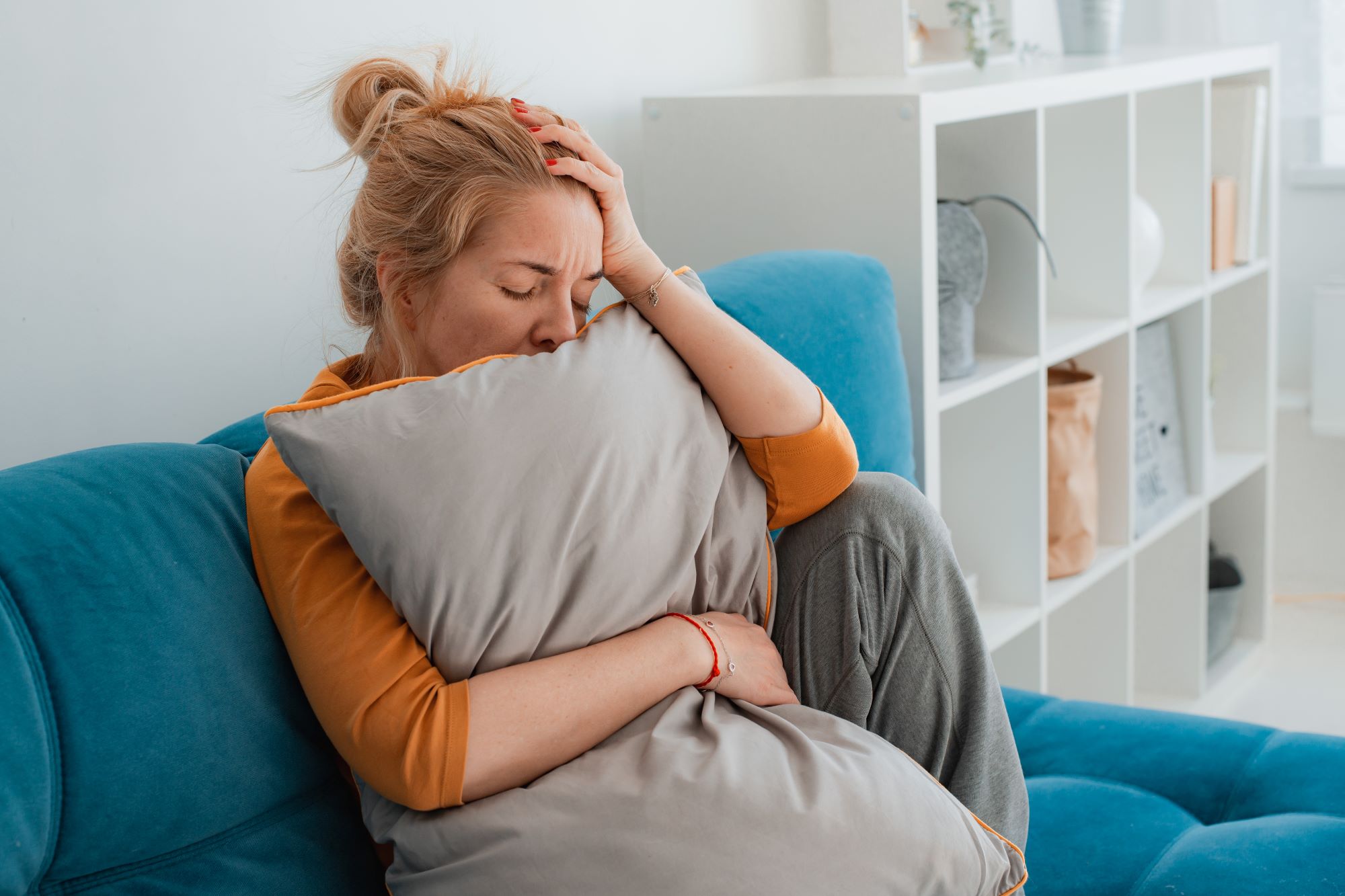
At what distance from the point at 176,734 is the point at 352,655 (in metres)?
0.13

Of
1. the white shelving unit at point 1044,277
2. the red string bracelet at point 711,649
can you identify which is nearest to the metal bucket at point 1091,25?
the white shelving unit at point 1044,277

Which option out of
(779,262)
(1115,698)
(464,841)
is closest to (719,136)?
(779,262)

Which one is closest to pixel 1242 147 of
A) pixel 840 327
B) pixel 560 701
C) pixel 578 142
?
pixel 840 327

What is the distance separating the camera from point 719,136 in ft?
5.60

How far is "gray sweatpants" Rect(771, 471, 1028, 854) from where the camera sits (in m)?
1.07

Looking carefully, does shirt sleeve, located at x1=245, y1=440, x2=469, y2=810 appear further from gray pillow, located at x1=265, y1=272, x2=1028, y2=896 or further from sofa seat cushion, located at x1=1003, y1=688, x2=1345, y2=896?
sofa seat cushion, located at x1=1003, y1=688, x2=1345, y2=896

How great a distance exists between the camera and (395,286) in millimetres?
1035

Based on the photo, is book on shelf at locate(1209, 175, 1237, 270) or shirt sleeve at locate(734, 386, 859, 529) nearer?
shirt sleeve at locate(734, 386, 859, 529)

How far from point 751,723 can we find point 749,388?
0.28 meters

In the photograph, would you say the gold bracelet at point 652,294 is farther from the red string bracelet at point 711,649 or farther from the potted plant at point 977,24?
the potted plant at point 977,24

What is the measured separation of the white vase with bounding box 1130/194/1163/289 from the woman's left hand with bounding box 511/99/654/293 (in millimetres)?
1317

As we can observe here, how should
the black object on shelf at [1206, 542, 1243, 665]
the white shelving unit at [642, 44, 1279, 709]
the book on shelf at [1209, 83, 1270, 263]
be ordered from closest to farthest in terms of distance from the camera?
the white shelving unit at [642, 44, 1279, 709] < the book on shelf at [1209, 83, 1270, 263] < the black object on shelf at [1206, 542, 1243, 665]

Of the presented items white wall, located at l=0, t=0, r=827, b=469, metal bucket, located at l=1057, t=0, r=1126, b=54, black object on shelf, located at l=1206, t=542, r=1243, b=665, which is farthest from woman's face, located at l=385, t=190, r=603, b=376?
black object on shelf, located at l=1206, t=542, r=1243, b=665

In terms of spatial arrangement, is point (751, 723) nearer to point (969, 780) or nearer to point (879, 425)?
point (969, 780)
